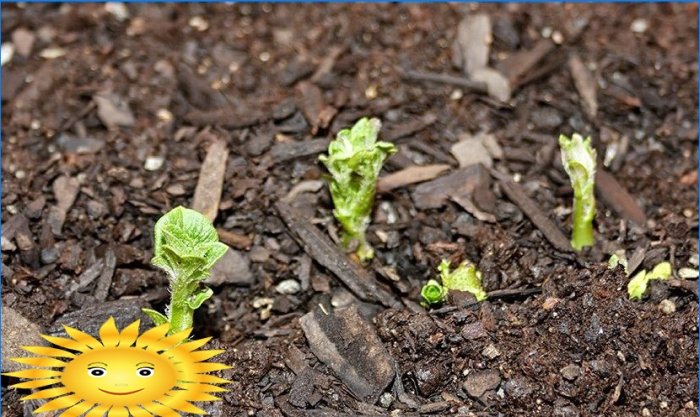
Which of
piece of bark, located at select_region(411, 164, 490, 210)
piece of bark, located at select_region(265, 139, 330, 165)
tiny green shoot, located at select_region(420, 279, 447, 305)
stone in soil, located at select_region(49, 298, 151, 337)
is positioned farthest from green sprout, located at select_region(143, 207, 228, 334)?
piece of bark, located at select_region(411, 164, 490, 210)

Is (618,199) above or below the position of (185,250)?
below

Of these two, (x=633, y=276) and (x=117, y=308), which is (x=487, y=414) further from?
(x=117, y=308)

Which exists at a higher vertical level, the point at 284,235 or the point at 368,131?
the point at 368,131

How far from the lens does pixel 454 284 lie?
10.7ft

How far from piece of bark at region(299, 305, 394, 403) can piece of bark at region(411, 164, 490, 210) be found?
0.62 metres

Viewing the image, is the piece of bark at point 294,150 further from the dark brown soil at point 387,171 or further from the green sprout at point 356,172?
the green sprout at point 356,172

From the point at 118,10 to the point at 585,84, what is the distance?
7.15 ft

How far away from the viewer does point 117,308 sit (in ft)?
10.6

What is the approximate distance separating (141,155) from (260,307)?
34.1 inches

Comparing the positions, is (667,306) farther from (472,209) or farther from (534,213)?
(472,209)

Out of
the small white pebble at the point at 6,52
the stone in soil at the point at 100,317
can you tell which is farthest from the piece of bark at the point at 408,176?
the small white pebble at the point at 6,52

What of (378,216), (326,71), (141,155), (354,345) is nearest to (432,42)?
(326,71)

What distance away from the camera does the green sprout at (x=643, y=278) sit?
127 inches

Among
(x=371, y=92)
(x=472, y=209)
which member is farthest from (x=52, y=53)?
(x=472, y=209)
